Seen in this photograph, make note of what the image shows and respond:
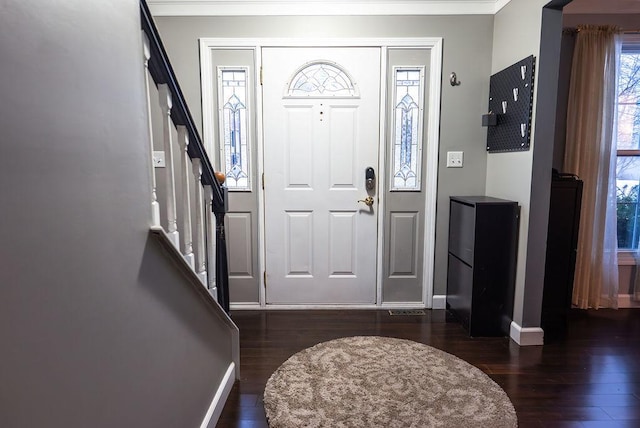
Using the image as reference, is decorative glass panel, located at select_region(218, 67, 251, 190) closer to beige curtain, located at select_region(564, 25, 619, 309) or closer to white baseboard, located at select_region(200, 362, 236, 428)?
white baseboard, located at select_region(200, 362, 236, 428)

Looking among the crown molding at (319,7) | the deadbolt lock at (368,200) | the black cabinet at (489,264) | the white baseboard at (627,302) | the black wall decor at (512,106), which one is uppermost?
the crown molding at (319,7)

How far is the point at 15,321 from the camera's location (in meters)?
0.62

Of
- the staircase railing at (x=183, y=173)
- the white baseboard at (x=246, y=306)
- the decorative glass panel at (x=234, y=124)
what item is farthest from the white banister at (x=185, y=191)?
the white baseboard at (x=246, y=306)

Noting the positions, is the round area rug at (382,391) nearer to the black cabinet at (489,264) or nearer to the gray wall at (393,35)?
the black cabinet at (489,264)

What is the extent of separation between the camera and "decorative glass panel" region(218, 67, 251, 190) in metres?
2.88

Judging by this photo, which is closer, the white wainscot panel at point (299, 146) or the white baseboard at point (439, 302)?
the white wainscot panel at point (299, 146)

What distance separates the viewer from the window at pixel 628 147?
2.96m

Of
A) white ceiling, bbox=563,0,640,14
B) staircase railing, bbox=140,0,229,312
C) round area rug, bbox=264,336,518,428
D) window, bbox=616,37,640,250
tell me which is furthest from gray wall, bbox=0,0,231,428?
window, bbox=616,37,640,250

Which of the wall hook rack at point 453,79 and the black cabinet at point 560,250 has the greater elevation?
the wall hook rack at point 453,79

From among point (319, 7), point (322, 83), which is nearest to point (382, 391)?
point (322, 83)

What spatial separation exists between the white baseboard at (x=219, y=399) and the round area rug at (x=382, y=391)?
0.20 meters

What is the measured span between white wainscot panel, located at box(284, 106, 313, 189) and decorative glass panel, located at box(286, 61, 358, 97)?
13cm

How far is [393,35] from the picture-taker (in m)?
2.83

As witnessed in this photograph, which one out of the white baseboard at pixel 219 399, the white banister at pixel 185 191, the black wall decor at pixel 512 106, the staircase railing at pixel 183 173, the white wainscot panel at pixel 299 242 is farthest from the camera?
the white wainscot panel at pixel 299 242
